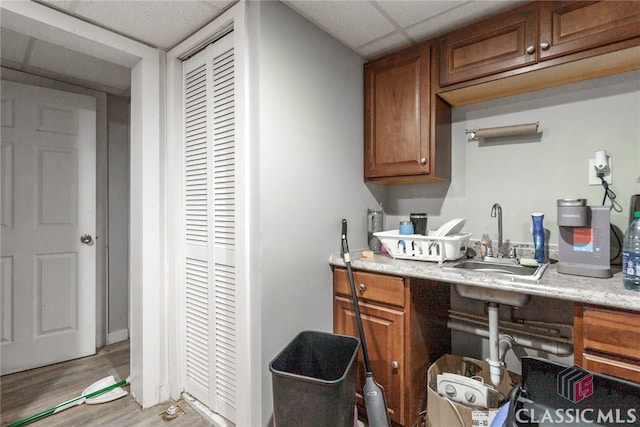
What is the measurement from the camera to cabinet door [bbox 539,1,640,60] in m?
1.31

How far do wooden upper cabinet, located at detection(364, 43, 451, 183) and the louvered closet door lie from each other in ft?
3.08

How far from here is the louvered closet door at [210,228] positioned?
1.68m

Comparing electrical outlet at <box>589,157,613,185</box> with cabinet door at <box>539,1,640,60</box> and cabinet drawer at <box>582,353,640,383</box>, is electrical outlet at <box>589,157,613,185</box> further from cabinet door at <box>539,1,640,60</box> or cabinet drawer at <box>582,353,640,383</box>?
cabinet drawer at <box>582,353,640,383</box>

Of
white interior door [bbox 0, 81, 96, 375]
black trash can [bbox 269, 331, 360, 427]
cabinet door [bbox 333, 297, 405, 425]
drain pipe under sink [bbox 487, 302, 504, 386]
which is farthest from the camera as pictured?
white interior door [bbox 0, 81, 96, 375]

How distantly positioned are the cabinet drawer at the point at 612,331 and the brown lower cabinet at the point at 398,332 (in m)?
0.68

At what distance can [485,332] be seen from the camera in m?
1.78

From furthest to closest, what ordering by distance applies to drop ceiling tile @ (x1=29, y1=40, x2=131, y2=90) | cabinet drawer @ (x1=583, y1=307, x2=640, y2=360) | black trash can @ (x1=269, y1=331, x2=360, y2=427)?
drop ceiling tile @ (x1=29, y1=40, x2=131, y2=90), black trash can @ (x1=269, y1=331, x2=360, y2=427), cabinet drawer @ (x1=583, y1=307, x2=640, y2=360)

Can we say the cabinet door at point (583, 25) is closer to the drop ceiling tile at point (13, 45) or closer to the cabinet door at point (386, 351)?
the cabinet door at point (386, 351)

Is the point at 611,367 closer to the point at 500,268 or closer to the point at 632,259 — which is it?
the point at 632,259

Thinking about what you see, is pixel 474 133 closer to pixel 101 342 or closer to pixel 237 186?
pixel 237 186

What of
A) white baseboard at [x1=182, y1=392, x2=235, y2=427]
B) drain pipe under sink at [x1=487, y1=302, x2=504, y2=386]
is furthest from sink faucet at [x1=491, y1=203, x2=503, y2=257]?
white baseboard at [x1=182, y1=392, x2=235, y2=427]

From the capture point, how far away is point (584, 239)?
4.43 ft

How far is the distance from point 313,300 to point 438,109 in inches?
53.6

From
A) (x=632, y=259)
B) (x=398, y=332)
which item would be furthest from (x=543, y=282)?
(x=398, y=332)
